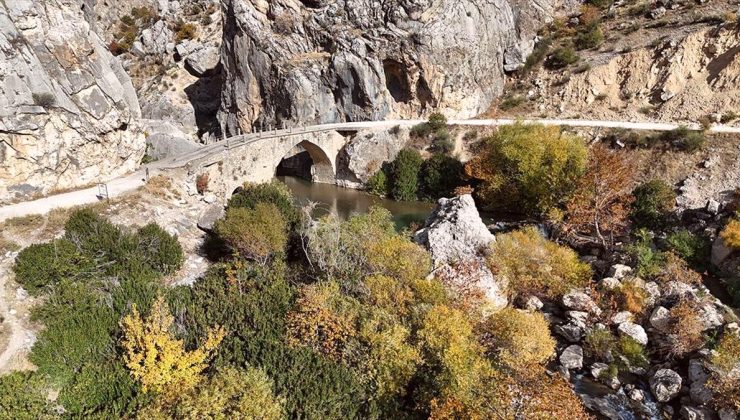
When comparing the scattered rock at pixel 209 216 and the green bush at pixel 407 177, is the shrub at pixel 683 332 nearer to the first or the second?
the scattered rock at pixel 209 216

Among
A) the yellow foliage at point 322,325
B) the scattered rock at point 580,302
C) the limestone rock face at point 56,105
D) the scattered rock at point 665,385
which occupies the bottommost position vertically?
the scattered rock at point 665,385

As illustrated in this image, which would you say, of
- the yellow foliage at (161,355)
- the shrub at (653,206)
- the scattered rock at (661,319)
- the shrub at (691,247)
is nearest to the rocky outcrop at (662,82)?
the shrub at (653,206)

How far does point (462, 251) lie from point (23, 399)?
17.0 m

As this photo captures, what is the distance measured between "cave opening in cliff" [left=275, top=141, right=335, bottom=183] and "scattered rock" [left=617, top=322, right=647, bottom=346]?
29.9 metres

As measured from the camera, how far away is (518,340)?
602 inches

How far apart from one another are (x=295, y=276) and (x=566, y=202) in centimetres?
1847

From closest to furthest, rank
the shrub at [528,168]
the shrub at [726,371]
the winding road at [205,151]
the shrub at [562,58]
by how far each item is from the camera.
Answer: the shrub at [726,371] → the winding road at [205,151] → the shrub at [528,168] → the shrub at [562,58]

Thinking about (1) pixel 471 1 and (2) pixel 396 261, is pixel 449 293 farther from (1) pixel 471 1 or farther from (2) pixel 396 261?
(1) pixel 471 1

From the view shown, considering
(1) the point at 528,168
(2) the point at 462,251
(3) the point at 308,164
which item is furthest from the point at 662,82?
(3) the point at 308,164

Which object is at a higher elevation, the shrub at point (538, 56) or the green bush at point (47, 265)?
the shrub at point (538, 56)

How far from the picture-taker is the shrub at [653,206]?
1052 inches

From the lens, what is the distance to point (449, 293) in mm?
17531

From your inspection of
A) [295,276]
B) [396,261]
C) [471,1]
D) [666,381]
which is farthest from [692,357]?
[471,1]

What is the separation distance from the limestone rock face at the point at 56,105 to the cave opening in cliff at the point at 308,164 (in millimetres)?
17839
